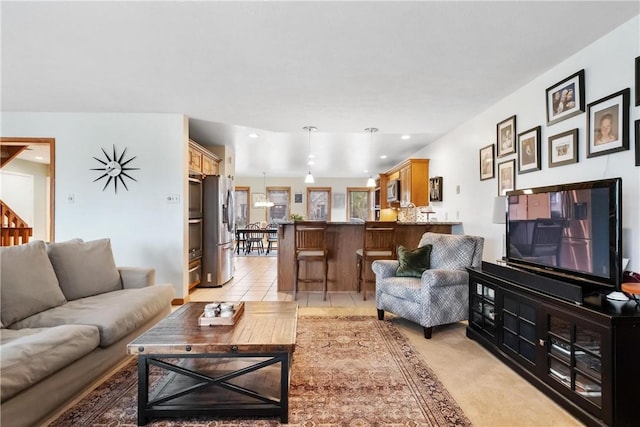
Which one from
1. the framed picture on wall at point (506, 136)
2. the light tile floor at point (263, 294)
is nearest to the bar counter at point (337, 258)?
the light tile floor at point (263, 294)

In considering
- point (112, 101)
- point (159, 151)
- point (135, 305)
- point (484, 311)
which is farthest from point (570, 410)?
point (112, 101)

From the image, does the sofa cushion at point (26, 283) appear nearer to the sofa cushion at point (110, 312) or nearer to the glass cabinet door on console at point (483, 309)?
the sofa cushion at point (110, 312)

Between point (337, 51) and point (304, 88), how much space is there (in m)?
0.75

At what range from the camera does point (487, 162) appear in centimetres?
370

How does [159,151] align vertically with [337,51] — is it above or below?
below

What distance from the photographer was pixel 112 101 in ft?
11.4

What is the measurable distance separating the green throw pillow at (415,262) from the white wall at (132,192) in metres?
2.67

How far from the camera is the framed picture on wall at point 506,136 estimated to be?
319 cm

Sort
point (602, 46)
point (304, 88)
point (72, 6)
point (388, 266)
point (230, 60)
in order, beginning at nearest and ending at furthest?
1. point (72, 6)
2. point (602, 46)
3. point (230, 60)
4. point (304, 88)
5. point (388, 266)

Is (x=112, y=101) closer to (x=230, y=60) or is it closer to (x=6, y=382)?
(x=230, y=60)

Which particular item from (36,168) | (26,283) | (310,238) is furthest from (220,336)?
(36,168)

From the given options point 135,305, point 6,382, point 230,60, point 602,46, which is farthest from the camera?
point 230,60

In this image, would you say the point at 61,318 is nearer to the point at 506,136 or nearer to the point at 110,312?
the point at 110,312

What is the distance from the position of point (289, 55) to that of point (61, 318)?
2460mm
